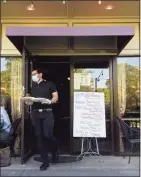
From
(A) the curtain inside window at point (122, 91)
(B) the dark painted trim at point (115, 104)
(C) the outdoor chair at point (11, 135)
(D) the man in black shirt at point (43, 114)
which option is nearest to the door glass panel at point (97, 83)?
(B) the dark painted trim at point (115, 104)

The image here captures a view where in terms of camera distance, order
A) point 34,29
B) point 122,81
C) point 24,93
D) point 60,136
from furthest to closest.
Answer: point 60,136 → point 122,81 → point 24,93 → point 34,29

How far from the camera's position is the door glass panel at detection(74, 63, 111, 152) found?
6629 millimetres

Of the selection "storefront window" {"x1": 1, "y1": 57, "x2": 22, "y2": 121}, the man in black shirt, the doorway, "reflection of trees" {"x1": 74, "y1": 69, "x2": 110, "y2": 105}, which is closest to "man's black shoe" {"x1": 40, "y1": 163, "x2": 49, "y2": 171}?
the man in black shirt

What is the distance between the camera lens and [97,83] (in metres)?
6.73

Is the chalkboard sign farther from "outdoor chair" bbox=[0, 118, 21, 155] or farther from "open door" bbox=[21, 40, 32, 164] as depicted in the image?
"outdoor chair" bbox=[0, 118, 21, 155]

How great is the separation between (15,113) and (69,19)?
234 cm

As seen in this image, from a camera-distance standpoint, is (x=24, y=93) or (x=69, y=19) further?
(x=69, y=19)

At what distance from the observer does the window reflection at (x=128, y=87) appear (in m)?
6.65

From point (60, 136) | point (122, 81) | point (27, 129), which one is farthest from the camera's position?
point (60, 136)

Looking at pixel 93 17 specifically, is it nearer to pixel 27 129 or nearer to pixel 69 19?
pixel 69 19

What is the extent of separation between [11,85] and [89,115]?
5.93ft

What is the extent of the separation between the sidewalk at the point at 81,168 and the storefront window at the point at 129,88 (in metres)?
0.98

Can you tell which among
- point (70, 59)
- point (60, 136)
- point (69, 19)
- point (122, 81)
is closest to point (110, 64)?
point (122, 81)

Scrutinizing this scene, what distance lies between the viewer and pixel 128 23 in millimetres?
6684
